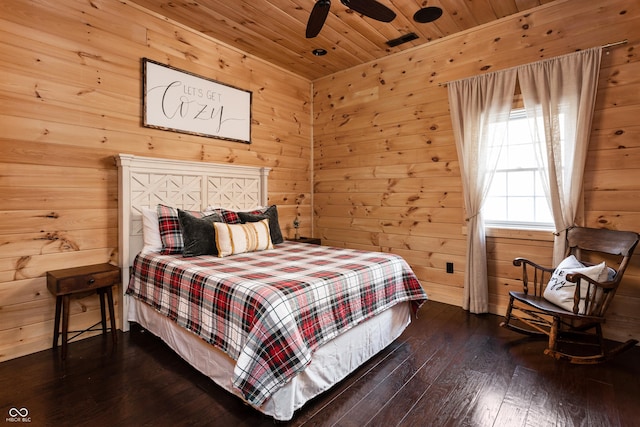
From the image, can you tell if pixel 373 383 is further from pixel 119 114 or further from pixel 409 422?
pixel 119 114

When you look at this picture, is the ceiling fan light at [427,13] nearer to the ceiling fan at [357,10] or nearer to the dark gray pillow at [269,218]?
the ceiling fan at [357,10]

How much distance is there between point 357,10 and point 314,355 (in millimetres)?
2249

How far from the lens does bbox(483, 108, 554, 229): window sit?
10.4 feet

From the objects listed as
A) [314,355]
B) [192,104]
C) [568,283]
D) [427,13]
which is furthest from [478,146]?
[192,104]

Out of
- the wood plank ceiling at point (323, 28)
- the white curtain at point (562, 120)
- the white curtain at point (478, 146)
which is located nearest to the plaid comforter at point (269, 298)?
the white curtain at point (478, 146)

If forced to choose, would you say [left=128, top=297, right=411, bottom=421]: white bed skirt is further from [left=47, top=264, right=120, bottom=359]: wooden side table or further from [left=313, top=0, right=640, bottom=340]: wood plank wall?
[left=313, top=0, right=640, bottom=340]: wood plank wall

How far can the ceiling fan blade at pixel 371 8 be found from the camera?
7.07 ft

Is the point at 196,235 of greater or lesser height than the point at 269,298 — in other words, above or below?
above

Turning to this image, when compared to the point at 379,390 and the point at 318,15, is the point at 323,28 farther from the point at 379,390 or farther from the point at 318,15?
the point at 379,390

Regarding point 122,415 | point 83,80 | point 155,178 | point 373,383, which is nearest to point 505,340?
point 373,383

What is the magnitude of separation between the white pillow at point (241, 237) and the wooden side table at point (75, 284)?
2.66 ft

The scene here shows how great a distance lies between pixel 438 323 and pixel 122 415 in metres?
2.54

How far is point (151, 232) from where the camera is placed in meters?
2.89

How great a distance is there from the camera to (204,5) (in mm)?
2973
